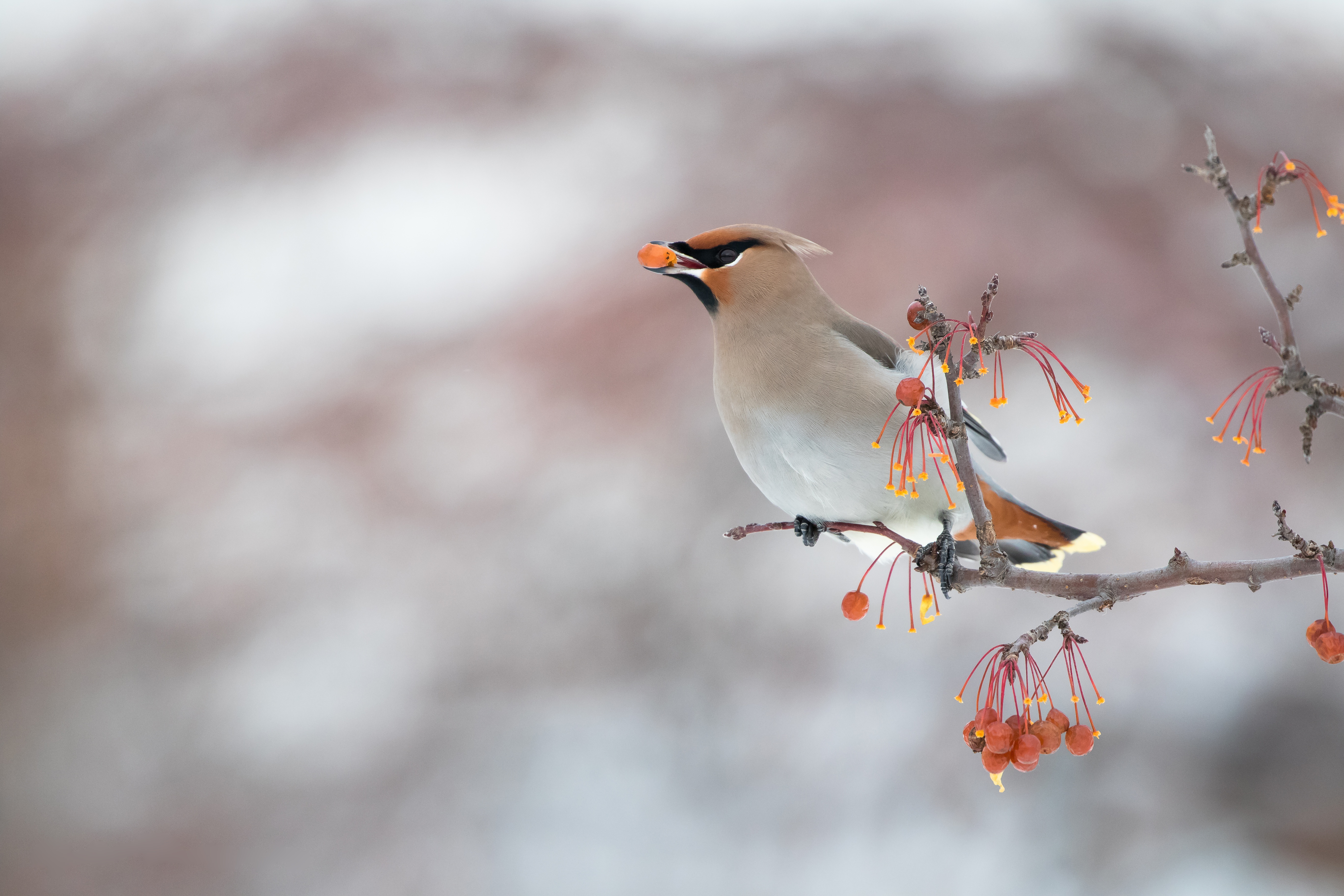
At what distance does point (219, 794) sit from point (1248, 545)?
11.7 feet

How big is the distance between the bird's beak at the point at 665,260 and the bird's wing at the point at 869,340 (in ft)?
0.98

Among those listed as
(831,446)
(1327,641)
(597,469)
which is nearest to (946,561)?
(831,446)

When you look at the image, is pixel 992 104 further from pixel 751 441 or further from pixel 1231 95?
pixel 751 441

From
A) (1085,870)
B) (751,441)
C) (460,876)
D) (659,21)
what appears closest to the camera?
(751,441)

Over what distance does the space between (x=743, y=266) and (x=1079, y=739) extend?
79 cm

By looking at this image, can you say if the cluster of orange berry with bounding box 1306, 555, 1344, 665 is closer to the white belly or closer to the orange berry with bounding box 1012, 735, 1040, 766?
the orange berry with bounding box 1012, 735, 1040, 766

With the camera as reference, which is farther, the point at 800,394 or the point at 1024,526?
the point at 1024,526

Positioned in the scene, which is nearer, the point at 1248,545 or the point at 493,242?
the point at 1248,545

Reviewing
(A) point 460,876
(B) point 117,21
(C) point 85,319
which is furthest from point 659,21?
(A) point 460,876

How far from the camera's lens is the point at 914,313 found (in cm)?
110

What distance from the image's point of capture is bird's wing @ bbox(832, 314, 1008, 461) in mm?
1733

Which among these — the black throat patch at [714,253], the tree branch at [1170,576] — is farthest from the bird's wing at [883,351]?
the tree branch at [1170,576]

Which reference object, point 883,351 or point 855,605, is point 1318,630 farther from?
point 883,351

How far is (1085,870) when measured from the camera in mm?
3463
